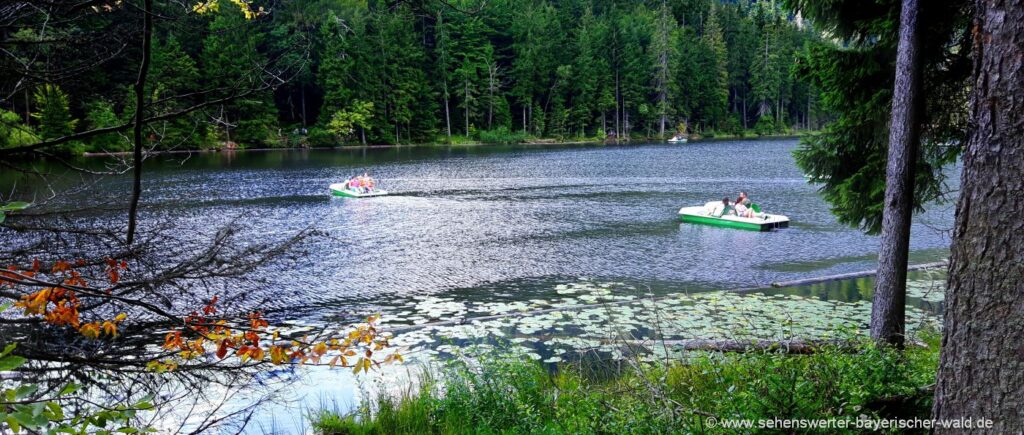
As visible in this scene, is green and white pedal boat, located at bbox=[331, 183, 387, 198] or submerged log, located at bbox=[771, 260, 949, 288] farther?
green and white pedal boat, located at bbox=[331, 183, 387, 198]

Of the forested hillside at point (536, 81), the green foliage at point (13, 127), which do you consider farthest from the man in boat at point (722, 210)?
the forested hillside at point (536, 81)

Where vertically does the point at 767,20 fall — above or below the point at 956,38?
above

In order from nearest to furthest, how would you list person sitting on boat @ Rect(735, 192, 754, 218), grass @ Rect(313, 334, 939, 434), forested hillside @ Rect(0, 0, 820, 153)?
grass @ Rect(313, 334, 939, 434), person sitting on boat @ Rect(735, 192, 754, 218), forested hillside @ Rect(0, 0, 820, 153)

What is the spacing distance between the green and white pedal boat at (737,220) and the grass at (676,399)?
1510 cm

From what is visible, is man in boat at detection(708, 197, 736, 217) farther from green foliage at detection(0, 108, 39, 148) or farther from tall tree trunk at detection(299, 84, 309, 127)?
tall tree trunk at detection(299, 84, 309, 127)

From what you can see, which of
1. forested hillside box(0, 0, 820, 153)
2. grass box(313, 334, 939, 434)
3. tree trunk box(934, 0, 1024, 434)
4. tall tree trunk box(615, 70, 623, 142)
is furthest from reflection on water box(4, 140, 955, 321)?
tall tree trunk box(615, 70, 623, 142)

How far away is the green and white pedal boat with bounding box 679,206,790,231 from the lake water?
1.31ft

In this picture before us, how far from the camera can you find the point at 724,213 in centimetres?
2166

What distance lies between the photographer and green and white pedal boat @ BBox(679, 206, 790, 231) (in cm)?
2056

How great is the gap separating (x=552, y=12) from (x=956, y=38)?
253 ft

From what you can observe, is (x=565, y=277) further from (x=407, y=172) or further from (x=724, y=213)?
(x=407, y=172)

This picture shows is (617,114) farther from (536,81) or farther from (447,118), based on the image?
(447,118)

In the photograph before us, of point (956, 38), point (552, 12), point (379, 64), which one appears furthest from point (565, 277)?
point (552, 12)

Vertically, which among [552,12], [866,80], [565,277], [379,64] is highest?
[552,12]
